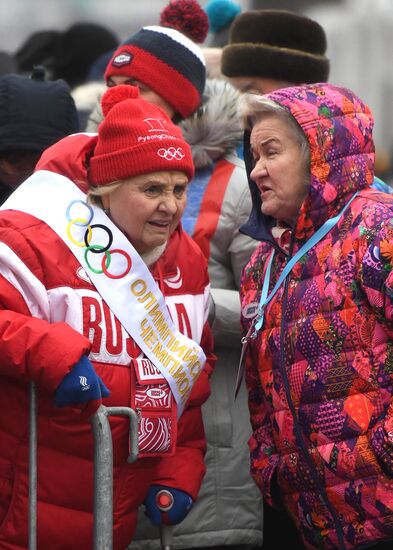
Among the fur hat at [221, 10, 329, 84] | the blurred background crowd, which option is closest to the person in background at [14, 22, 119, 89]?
the blurred background crowd

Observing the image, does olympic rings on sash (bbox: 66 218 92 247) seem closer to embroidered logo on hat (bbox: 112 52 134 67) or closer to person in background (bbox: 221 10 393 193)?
embroidered logo on hat (bbox: 112 52 134 67)

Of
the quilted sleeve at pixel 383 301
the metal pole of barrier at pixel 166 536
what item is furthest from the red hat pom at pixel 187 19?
the metal pole of barrier at pixel 166 536

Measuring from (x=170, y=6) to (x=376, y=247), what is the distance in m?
2.62

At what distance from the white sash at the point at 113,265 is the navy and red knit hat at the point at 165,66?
46.1 inches

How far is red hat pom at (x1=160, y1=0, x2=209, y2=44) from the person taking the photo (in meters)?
6.56

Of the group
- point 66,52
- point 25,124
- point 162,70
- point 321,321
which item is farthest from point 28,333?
point 66,52

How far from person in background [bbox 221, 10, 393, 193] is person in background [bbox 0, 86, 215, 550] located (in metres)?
1.54

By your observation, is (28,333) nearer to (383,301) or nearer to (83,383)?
(83,383)

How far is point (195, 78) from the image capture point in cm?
591

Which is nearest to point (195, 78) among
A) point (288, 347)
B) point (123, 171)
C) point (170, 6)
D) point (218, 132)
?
point (218, 132)

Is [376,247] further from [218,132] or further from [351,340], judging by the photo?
[218,132]

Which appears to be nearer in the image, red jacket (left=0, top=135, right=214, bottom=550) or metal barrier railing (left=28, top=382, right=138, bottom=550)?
metal barrier railing (left=28, top=382, right=138, bottom=550)

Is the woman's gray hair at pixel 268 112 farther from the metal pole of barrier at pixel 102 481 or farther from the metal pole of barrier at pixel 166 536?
the metal pole of barrier at pixel 166 536

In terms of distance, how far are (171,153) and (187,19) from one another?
6.39 ft
